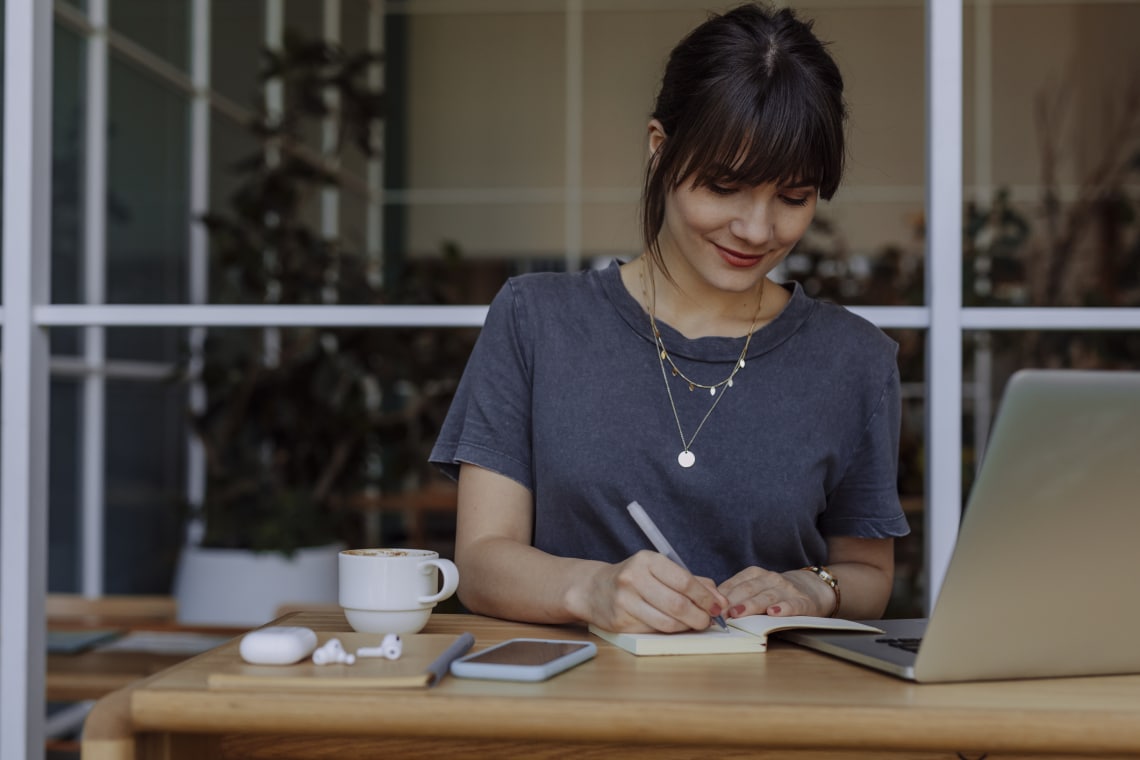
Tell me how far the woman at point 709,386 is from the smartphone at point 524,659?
0.25m

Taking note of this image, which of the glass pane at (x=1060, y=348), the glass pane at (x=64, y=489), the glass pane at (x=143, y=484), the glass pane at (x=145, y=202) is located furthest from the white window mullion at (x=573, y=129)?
the glass pane at (x=64, y=489)

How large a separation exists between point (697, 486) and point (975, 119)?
6523 mm

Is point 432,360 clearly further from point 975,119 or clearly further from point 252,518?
point 975,119

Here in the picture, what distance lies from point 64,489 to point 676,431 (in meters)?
2.50

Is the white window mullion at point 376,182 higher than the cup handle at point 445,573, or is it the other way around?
the white window mullion at point 376,182

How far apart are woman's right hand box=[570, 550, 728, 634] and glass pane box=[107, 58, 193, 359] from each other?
304cm

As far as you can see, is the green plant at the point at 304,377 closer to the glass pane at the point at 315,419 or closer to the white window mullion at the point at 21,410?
the glass pane at the point at 315,419

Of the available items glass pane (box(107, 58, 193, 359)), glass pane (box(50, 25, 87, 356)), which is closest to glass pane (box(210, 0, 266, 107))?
glass pane (box(107, 58, 193, 359))

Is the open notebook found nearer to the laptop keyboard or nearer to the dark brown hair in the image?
the laptop keyboard

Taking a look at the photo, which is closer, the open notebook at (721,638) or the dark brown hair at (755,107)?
the open notebook at (721,638)

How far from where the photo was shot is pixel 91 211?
362 centimetres

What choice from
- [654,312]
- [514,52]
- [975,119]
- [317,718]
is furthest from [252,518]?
[975,119]

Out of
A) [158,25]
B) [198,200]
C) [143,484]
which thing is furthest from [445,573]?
[198,200]

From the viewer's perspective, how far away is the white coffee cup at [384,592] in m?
1.04
